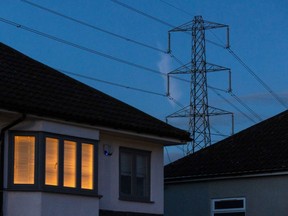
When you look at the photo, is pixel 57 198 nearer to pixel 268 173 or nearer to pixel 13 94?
pixel 13 94

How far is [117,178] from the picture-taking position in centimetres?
2273

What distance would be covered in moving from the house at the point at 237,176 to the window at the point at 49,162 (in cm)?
785

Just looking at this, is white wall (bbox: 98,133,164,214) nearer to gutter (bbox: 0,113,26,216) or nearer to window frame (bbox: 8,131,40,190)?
window frame (bbox: 8,131,40,190)

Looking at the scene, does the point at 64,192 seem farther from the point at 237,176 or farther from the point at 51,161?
the point at 237,176

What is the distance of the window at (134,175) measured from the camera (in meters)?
23.0

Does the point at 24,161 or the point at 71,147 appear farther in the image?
the point at 71,147

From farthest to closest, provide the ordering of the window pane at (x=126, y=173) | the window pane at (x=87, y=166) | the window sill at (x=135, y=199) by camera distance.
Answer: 1. the window pane at (x=126, y=173)
2. the window sill at (x=135, y=199)
3. the window pane at (x=87, y=166)

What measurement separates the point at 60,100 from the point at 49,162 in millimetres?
1841

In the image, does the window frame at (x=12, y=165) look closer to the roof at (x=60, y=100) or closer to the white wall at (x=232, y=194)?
the roof at (x=60, y=100)

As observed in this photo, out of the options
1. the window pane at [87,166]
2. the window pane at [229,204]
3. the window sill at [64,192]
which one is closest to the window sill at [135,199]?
the window sill at [64,192]

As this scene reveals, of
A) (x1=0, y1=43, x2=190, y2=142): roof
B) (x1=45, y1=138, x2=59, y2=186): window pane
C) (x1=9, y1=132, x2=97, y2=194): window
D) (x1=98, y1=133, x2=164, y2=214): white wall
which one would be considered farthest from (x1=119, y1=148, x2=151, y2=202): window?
(x1=45, y1=138, x2=59, y2=186): window pane

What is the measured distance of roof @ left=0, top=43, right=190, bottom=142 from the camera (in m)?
19.9

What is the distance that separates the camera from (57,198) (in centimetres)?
2020

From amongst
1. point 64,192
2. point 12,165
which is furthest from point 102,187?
point 12,165
